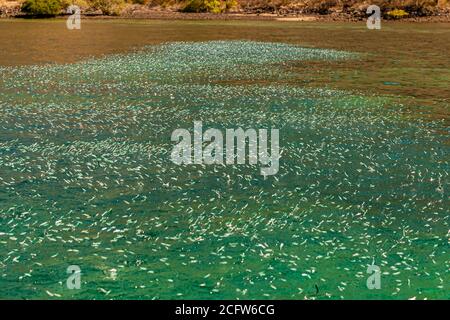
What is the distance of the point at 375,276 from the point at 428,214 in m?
5.70

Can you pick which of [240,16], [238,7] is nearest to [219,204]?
[240,16]

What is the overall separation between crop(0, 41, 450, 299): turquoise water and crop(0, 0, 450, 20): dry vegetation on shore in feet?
390

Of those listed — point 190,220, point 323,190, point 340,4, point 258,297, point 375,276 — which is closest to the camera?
point 258,297

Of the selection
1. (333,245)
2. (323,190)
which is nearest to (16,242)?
(333,245)

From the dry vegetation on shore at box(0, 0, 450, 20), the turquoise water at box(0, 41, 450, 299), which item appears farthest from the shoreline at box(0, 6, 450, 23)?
the turquoise water at box(0, 41, 450, 299)

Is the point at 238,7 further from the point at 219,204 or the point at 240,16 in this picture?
the point at 219,204

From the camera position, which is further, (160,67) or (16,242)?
(160,67)

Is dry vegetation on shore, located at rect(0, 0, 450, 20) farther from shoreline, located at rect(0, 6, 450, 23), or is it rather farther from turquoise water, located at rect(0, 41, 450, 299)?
turquoise water, located at rect(0, 41, 450, 299)

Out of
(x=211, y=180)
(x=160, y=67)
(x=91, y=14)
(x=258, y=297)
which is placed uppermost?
(x=91, y=14)

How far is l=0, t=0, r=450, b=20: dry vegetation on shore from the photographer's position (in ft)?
477

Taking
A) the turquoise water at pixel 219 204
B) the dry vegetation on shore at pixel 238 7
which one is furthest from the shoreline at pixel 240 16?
the turquoise water at pixel 219 204

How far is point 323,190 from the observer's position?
2203cm

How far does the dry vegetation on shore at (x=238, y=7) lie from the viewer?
146m

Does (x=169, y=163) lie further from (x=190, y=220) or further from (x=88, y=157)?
(x=190, y=220)
